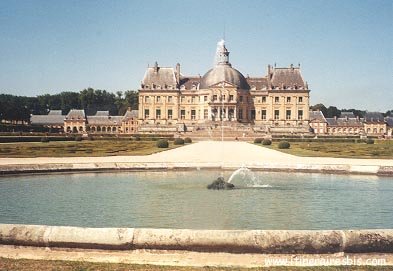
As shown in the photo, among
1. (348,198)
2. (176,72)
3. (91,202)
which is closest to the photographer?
(91,202)

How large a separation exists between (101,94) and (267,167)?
119886mm

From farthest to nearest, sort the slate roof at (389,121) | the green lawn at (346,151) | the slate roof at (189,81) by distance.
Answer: the slate roof at (389,121)
the slate roof at (189,81)
the green lawn at (346,151)

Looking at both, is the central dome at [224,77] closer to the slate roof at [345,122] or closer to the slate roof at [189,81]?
the slate roof at [189,81]

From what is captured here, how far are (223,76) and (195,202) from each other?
215ft

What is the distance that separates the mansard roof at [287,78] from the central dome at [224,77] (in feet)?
16.8

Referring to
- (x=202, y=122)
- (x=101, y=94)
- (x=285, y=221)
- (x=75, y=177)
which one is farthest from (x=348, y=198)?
(x=101, y=94)

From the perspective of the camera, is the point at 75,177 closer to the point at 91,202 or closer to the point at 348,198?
the point at 91,202

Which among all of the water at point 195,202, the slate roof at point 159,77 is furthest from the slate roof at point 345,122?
the water at point 195,202

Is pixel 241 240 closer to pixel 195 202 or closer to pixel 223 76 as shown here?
pixel 195 202

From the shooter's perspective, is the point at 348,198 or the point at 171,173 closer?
the point at 348,198

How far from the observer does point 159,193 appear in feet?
46.4

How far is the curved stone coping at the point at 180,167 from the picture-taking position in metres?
18.9

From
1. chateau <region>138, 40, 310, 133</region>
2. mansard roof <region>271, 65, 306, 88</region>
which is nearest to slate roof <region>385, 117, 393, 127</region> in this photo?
chateau <region>138, 40, 310, 133</region>

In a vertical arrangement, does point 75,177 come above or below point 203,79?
below
